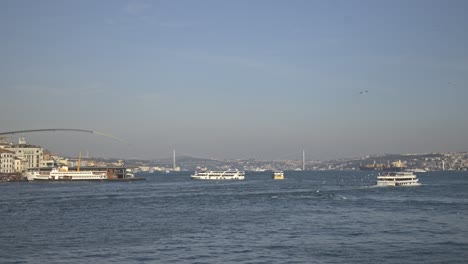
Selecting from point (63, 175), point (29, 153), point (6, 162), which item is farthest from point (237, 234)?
point (29, 153)

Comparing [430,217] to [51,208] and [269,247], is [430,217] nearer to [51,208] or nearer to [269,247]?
[269,247]

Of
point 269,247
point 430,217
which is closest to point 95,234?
point 269,247

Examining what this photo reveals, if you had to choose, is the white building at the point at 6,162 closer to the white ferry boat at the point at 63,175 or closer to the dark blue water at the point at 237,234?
the white ferry boat at the point at 63,175

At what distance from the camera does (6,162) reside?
146 metres

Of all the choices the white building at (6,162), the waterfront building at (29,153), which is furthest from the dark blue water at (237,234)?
the waterfront building at (29,153)

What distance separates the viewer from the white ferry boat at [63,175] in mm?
125812

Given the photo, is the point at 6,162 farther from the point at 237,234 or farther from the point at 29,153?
the point at 237,234

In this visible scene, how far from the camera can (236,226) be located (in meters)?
35.5

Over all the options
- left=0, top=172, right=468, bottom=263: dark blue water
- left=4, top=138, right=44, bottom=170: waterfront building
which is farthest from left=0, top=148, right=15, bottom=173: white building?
left=0, top=172, right=468, bottom=263: dark blue water

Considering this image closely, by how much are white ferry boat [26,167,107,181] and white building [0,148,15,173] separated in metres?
20.1

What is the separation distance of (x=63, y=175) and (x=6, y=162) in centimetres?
2937

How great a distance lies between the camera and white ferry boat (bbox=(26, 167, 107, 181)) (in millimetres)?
125812

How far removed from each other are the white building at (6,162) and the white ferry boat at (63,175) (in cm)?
2013

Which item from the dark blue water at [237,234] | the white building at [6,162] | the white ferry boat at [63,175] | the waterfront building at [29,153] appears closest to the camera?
the dark blue water at [237,234]
